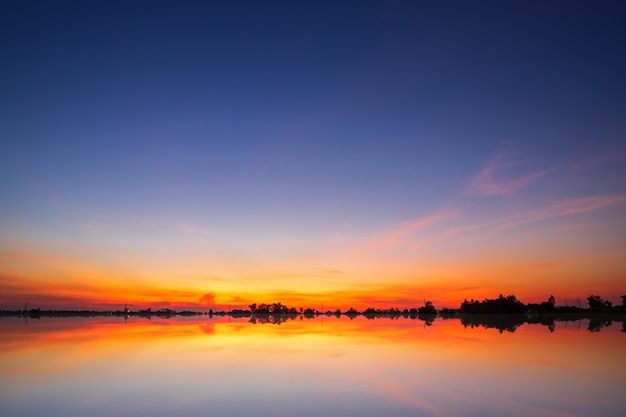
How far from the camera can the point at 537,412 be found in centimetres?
1027

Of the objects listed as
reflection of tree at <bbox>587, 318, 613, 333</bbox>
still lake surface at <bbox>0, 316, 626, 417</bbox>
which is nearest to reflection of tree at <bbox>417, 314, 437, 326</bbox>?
reflection of tree at <bbox>587, 318, 613, 333</bbox>

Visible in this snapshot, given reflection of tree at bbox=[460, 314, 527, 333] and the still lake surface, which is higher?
the still lake surface

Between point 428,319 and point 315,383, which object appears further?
point 428,319

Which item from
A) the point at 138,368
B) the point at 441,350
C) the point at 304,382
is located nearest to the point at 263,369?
the point at 304,382

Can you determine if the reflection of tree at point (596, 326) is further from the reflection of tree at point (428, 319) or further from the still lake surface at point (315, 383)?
the still lake surface at point (315, 383)

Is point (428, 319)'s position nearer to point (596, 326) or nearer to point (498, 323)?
point (498, 323)

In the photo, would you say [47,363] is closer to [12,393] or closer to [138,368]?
[138,368]

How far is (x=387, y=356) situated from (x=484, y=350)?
6.28 metres

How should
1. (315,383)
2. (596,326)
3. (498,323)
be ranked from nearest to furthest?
(315,383) < (596,326) < (498,323)

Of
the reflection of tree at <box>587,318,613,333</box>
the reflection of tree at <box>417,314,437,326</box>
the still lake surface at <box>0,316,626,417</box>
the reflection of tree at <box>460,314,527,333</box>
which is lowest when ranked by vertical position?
the reflection of tree at <box>417,314,437,326</box>

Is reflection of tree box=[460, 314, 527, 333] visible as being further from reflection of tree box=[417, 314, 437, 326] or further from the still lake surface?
the still lake surface

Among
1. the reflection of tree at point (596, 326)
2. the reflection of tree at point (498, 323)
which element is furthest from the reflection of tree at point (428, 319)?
the reflection of tree at point (596, 326)

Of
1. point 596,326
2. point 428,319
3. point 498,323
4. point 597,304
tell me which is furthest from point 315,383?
point 597,304

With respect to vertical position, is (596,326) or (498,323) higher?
(596,326)
